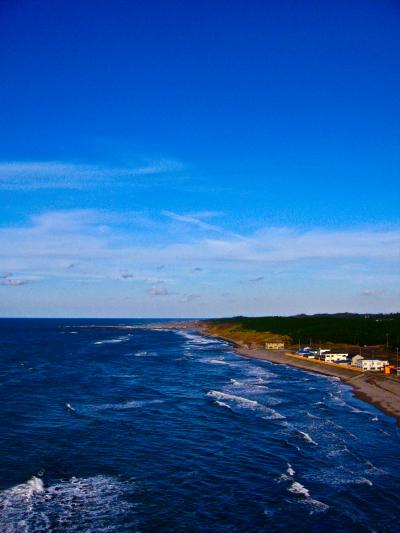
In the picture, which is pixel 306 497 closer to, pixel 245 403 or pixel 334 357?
pixel 245 403

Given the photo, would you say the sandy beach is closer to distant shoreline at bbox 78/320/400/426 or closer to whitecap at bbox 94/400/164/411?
distant shoreline at bbox 78/320/400/426

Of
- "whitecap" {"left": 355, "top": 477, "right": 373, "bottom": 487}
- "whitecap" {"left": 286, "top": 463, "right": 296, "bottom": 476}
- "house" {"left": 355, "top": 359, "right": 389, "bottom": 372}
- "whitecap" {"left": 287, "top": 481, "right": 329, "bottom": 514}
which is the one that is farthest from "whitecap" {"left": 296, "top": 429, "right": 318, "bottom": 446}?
"house" {"left": 355, "top": 359, "right": 389, "bottom": 372}

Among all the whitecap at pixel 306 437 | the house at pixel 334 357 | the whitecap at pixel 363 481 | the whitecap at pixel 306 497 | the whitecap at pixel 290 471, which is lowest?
the whitecap at pixel 306 497

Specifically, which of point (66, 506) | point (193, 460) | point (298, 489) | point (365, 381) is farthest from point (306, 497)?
point (365, 381)

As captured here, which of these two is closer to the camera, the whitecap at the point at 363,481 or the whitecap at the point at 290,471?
the whitecap at the point at 363,481

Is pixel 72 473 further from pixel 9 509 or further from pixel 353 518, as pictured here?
pixel 353 518

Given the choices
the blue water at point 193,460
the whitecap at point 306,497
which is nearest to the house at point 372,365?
the blue water at point 193,460

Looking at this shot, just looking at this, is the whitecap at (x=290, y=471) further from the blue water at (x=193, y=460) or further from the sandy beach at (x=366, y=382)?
the sandy beach at (x=366, y=382)

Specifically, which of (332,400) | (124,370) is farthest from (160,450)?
(124,370)
